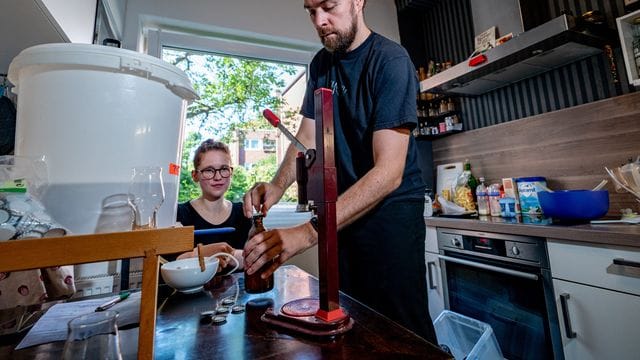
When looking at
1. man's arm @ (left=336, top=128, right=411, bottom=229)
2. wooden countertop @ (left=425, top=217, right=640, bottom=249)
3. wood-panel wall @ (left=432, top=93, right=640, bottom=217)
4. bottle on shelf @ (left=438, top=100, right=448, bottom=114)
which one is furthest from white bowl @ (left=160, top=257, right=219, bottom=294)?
bottle on shelf @ (left=438, top=100, right=448, bottom=114)

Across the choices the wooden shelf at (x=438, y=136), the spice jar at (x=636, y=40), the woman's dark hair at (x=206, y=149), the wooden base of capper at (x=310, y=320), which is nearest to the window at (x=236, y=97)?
the woman's dark hair at (x=206, y=149)

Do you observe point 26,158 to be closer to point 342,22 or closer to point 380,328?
point 380,328

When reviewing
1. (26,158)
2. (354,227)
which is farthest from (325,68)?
(26,158)

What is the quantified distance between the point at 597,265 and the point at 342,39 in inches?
48.7

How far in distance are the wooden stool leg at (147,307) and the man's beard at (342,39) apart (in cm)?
86

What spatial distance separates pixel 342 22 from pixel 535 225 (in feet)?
3.90

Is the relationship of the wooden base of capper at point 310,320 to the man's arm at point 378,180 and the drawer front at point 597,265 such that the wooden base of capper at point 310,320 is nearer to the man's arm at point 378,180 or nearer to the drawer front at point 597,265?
the man's arm at point 378,180

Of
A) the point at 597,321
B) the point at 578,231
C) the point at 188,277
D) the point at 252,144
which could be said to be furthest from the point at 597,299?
the point at 252,144

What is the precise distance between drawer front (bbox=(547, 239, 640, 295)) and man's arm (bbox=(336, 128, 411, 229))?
0.92m

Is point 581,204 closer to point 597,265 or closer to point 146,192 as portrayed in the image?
point 597,265

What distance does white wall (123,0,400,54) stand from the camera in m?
1.71

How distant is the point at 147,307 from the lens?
1.12 feet

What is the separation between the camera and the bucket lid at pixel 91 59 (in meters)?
0.57

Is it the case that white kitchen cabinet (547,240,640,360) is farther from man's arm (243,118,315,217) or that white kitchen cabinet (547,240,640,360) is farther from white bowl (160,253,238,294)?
white bowl (160,253,238,294)
